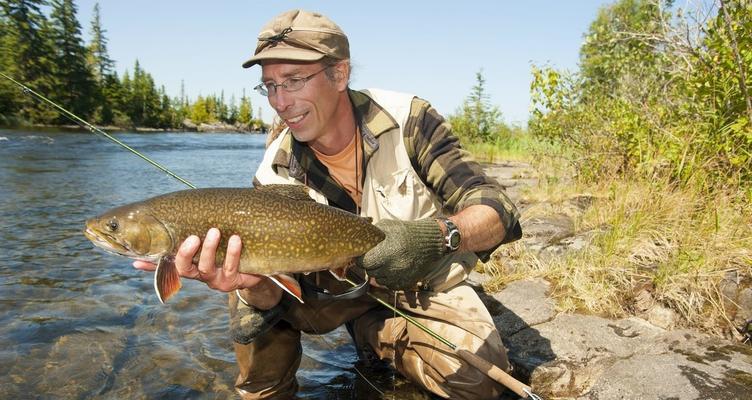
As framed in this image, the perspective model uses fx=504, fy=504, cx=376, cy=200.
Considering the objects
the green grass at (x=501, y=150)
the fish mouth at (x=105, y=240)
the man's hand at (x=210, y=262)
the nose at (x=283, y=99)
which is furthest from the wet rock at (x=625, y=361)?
the green grass at (x=501, y=150)

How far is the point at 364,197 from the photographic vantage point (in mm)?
3463

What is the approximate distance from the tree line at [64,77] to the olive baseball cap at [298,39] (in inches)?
1862

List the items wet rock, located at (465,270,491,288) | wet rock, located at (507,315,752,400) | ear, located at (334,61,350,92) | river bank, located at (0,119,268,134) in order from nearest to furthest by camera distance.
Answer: wet rock, located at (507,315,752,400) → ear, located at (334,61,350,92) → wet rock, located at (465,270,491,288) → river bank, located at (0,119,268,134)

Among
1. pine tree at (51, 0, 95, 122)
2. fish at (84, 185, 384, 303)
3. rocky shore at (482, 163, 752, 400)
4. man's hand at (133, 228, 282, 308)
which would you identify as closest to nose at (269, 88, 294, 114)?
fish at (84, 185, 384, 303)

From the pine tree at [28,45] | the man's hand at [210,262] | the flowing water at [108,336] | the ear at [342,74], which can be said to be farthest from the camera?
the pine tree at [28,45]

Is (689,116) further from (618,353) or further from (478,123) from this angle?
(478,123)

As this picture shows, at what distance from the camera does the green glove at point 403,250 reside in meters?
2.64

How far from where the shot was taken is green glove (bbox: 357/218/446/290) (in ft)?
8.68

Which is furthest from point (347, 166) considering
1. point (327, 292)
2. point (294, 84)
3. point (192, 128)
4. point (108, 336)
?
point (192, 128)

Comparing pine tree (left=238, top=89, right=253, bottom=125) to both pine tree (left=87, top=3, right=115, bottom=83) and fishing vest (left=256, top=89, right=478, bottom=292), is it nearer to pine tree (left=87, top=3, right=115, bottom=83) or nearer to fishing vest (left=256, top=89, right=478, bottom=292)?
pine tree (left=87, top=3, right=115, bottom=83)

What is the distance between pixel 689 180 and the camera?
5605 millimetres

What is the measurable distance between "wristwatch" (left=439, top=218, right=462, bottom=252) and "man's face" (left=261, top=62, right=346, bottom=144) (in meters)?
1.11

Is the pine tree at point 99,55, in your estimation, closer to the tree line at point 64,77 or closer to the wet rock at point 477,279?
the tree line at point 64,77

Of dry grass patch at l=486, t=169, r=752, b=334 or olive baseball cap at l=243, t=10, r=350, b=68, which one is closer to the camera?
olive baseball cap at l=243, t=10, r=350, b=68
